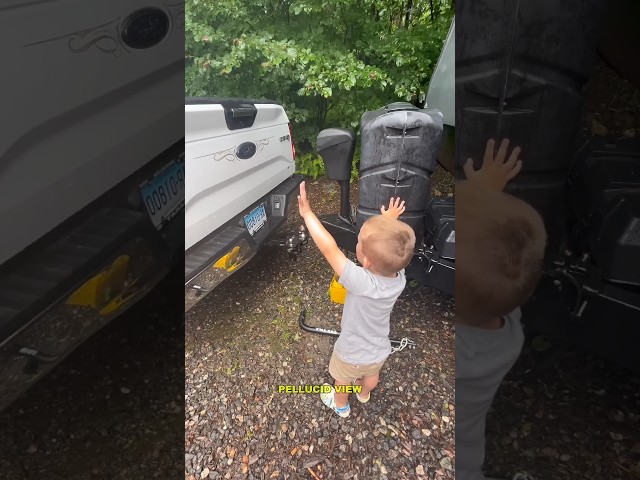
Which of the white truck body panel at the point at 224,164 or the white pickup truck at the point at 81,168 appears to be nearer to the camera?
the white pickup truck at the point at 81,168

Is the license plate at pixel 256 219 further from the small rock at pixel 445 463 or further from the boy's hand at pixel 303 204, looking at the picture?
the small rock at pixel 445 463

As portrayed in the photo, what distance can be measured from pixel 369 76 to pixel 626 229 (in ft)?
1.42

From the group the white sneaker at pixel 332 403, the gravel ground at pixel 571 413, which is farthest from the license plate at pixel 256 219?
the gravel ground at pixel 571 413

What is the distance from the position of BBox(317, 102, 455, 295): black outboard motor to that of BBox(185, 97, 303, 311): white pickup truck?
9cm

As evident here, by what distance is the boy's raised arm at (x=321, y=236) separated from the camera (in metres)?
0.79

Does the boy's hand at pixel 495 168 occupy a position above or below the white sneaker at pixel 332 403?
above

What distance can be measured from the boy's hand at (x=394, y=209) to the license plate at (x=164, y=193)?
0.33 metres

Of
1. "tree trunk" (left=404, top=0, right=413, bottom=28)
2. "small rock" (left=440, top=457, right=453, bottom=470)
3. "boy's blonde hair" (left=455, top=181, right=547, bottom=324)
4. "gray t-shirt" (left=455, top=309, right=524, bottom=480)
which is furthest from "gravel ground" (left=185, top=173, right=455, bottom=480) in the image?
"tree trunk" (left=404, top=0, right=413, bottom=28)

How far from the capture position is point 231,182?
757mm

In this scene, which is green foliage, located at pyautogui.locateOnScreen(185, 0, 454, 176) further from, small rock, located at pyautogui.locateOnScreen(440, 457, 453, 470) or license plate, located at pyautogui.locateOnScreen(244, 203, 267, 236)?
small rock, located at pyautogui.locateOnScreen(440, 457, 453, 470)

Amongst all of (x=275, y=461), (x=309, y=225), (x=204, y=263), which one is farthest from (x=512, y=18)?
(x=275, y=461)

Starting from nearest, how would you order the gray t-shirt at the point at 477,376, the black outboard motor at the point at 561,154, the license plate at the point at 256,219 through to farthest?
the black outboard motor at the point at 561,154 < the gray t-shirt at the point at 477,376 < the license plate at the point at 256,219

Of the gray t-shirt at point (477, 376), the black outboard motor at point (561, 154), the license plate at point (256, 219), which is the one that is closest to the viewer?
the black outboard motor at point (561, 154)

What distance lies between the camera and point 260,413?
856mm
